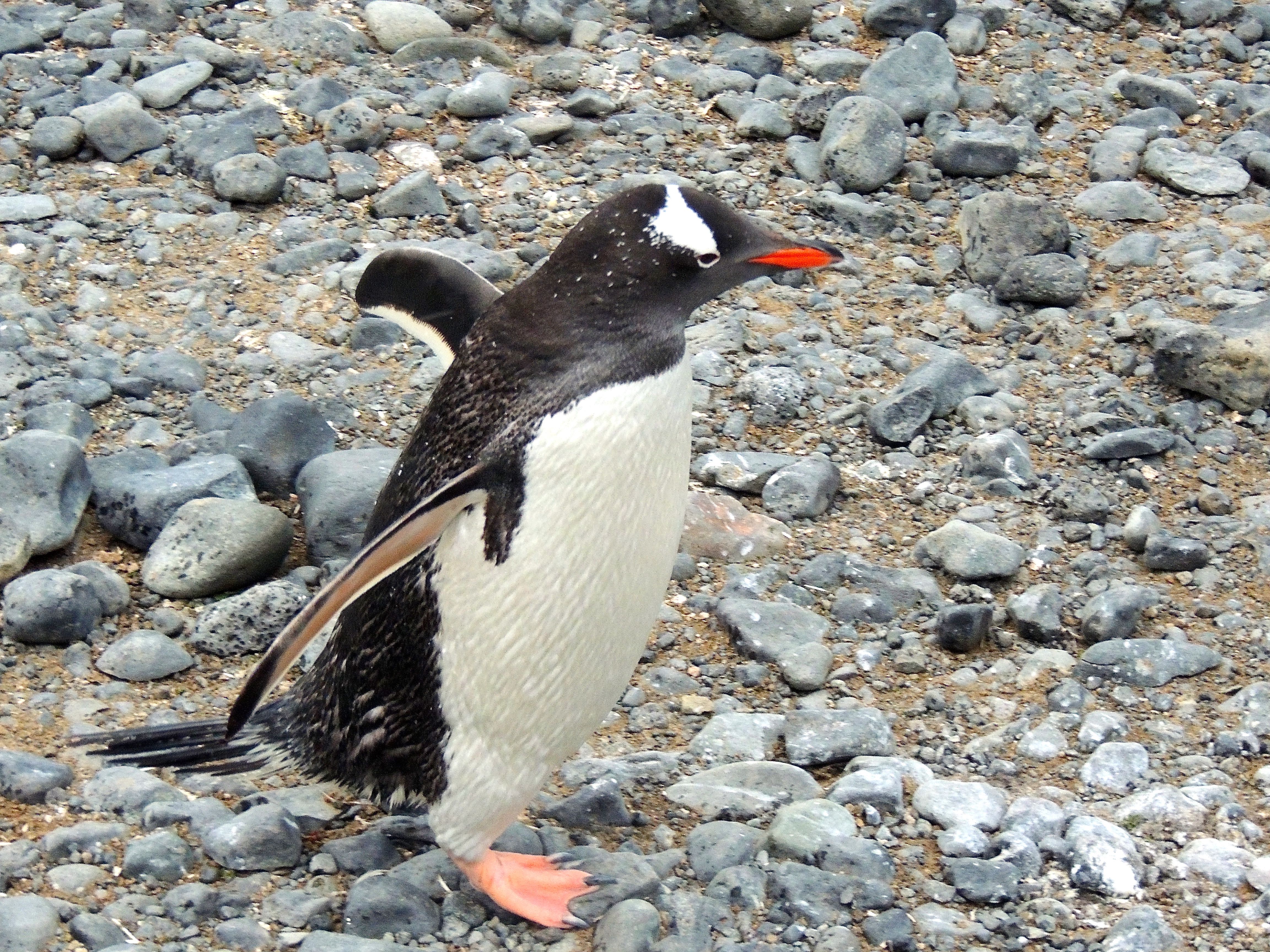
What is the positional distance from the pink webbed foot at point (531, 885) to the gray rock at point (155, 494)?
1210 millimetres

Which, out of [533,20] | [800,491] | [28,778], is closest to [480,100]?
[533,20]

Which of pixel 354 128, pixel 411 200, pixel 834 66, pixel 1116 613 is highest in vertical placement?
pixel 834 66

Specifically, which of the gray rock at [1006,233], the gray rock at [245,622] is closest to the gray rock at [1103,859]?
the gray rock at [245,622]

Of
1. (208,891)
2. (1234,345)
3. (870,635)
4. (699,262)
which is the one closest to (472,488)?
(699,262)

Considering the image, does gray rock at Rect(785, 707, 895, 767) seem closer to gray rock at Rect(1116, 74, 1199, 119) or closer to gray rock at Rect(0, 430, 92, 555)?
gray rock at Rect(0, 430, 92, 555)

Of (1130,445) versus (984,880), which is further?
(1130,445)

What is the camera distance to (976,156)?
16.1 feet

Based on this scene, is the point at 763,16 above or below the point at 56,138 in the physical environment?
above

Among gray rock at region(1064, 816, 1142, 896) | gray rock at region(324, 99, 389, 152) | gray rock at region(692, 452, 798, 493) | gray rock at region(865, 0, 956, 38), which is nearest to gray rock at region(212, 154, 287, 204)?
gray rock at region(324, 99, 389, 152)

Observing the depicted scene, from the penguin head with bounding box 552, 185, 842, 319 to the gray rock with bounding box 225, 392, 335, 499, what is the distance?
4.57ft

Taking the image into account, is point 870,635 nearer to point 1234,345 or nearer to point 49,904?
point 1234,345

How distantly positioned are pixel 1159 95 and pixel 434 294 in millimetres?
3304

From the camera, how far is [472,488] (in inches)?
91.9

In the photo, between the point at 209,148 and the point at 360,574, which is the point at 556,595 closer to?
the point at 360,574
